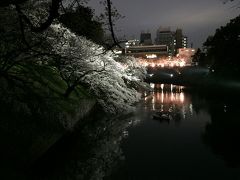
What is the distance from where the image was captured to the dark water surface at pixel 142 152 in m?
16.8

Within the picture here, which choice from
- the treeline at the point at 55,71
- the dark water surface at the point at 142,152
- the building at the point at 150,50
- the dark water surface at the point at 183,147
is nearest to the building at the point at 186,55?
the building at the point at 150,50

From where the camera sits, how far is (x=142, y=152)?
69.4 ft

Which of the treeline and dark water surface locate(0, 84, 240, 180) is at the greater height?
the treeline

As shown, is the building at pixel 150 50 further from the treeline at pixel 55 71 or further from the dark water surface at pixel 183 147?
the treeline at pixel 55 71

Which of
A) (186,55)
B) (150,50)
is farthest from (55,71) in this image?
(150,50)

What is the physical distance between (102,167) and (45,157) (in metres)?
3.02

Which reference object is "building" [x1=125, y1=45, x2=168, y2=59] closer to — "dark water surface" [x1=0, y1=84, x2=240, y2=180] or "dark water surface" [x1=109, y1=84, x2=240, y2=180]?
"dark water surface" [x1=109, y1=84, x2=240, y2=180]

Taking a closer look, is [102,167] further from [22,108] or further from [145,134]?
[145,134]

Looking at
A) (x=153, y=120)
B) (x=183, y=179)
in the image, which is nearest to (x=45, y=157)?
(x=183, y=179)

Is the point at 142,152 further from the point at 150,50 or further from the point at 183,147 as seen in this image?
the point at 150,50

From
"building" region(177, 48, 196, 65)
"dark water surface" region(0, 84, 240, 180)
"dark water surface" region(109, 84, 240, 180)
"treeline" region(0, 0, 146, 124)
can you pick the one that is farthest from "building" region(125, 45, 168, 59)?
"dark water surface" region(0, 84, 240, 180)

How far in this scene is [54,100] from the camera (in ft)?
71.9

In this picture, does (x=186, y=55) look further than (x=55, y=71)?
Yes

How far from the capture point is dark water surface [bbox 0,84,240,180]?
16.8 meters
